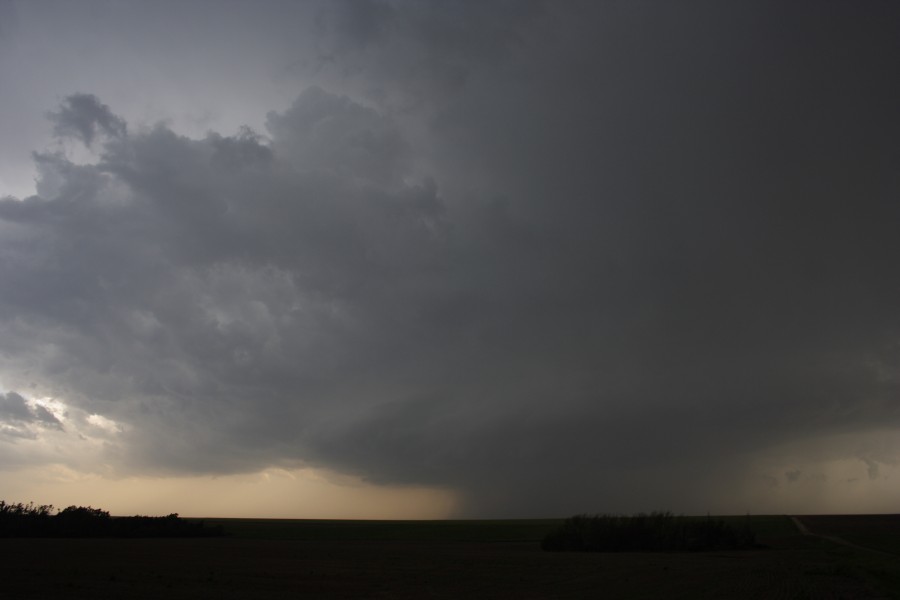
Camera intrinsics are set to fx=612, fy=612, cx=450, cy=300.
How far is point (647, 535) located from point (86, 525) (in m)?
79.7

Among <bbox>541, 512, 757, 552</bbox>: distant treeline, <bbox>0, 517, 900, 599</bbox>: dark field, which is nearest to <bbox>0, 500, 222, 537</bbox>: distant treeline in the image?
<bbox>0, 517, 900, 599</bbox>: dark field

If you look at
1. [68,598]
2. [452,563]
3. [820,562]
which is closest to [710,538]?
[820,562]

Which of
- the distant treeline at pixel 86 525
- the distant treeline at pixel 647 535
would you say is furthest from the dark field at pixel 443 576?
the distant treeline at pixel 86 525

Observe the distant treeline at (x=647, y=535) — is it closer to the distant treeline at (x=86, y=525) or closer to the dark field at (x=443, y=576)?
the dark field at (x=443, y=576)

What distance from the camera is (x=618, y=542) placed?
68000mm

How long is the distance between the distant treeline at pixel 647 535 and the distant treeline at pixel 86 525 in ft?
202

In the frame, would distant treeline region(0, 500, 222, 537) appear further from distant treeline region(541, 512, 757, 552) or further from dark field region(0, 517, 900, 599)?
distant treeline region(541, 512, 757, 552)

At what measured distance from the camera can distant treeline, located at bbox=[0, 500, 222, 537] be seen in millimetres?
81562

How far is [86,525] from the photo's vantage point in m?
90.9

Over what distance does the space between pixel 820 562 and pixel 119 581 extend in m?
44.7

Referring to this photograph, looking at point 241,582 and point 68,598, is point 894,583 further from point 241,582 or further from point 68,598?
point 68,598

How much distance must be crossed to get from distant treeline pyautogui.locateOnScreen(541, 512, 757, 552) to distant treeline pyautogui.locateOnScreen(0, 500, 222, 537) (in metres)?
61.6

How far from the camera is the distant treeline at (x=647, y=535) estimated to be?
214 feet

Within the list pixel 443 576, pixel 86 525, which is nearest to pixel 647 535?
pixel 443 576
